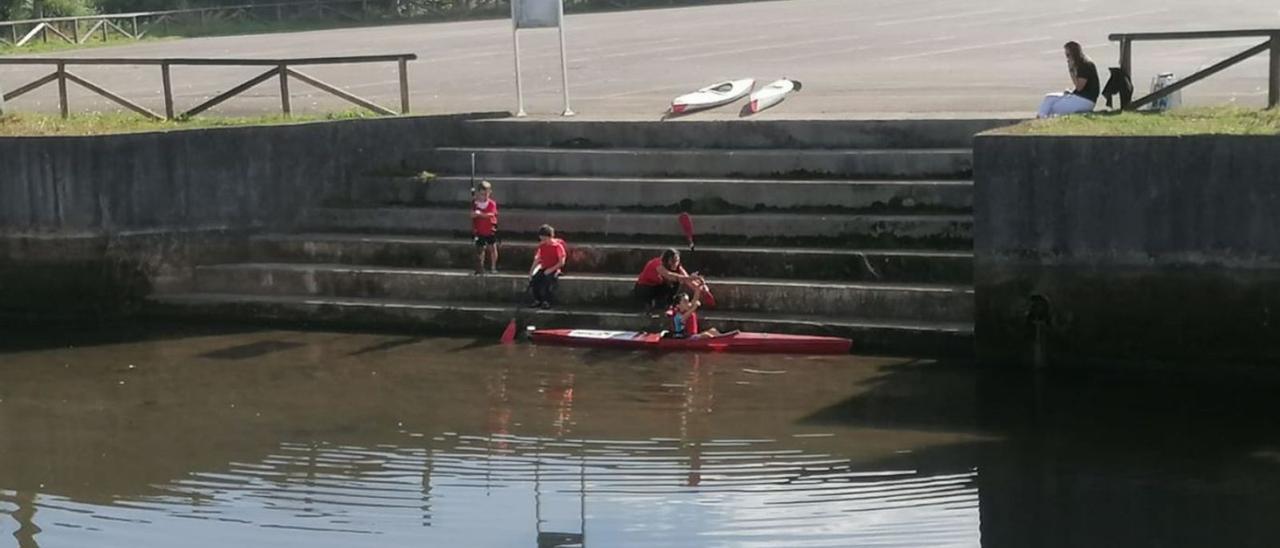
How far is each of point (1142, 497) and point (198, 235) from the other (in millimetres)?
11192

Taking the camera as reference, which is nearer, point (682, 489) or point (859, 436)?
point (682, 489)

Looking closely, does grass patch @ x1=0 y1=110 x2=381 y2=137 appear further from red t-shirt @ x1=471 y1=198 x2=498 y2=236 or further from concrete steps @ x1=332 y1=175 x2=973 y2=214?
red t-shirt @ x1=471 y1=198 x2=498 y2=236

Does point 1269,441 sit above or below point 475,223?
below

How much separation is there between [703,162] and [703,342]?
285 centimetres

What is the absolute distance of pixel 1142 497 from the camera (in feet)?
36.6

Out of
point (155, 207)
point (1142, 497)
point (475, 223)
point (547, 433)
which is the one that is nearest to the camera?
point (1142, 497)

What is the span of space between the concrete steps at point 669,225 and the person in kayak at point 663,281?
0.95 metres

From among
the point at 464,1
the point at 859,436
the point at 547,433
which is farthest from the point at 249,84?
the point at 464,1

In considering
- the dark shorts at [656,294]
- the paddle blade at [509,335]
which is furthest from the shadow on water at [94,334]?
the dark shorts at [656,294]

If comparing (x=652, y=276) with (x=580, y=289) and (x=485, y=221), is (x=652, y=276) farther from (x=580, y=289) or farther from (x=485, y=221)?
(x=485, y=221)

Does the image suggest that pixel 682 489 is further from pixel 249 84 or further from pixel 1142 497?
pixel 249 84

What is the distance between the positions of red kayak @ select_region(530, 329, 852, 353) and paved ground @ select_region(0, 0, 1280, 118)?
147 inches

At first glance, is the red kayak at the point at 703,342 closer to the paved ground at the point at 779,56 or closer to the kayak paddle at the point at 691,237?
the kayak paddle at the point at 691,237

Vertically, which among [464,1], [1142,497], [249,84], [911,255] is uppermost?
[464,1]
